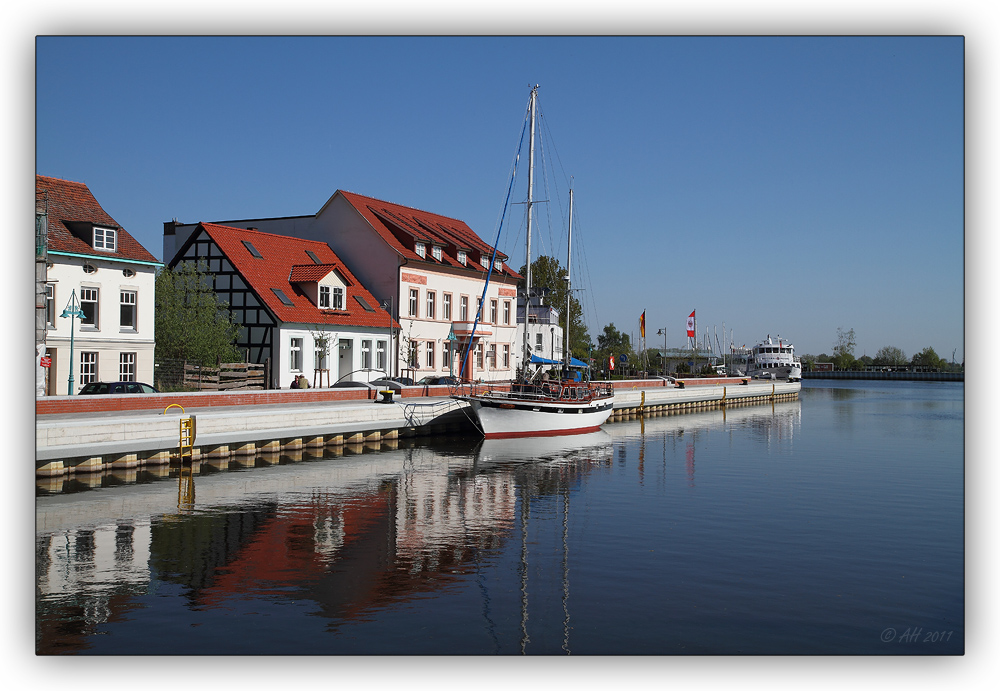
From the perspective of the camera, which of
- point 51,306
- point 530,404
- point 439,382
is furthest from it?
point 439,382

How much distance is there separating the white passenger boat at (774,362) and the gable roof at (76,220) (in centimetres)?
8986

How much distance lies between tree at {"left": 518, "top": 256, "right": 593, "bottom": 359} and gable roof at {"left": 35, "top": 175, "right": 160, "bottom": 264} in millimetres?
59717

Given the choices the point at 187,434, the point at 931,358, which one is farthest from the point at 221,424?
the point at 931,358

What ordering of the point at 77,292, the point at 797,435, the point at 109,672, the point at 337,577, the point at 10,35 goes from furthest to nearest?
1. the point at 797,435
2. the point at 77,292
3. the point at 337,577
4. the point at 10,35
5. the point at 109,672

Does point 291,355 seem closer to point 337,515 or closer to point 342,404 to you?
point 342,404

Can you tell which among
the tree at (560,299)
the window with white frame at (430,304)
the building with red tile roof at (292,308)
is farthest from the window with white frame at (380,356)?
the tree at (560,299)

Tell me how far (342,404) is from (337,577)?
78.6 feet

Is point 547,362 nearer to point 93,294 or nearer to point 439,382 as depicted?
point 439,382

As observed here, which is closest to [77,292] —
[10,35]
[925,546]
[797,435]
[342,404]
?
[342,404]

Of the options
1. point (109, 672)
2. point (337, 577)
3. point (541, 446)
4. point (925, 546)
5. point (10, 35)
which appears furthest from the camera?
point (541, 446)

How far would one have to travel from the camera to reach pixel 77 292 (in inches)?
1428

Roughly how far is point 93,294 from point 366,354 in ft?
60.2

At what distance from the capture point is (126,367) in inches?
1501

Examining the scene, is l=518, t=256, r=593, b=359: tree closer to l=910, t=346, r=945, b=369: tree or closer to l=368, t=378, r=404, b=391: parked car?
l=910, t=346, r=945, b=369: tree
